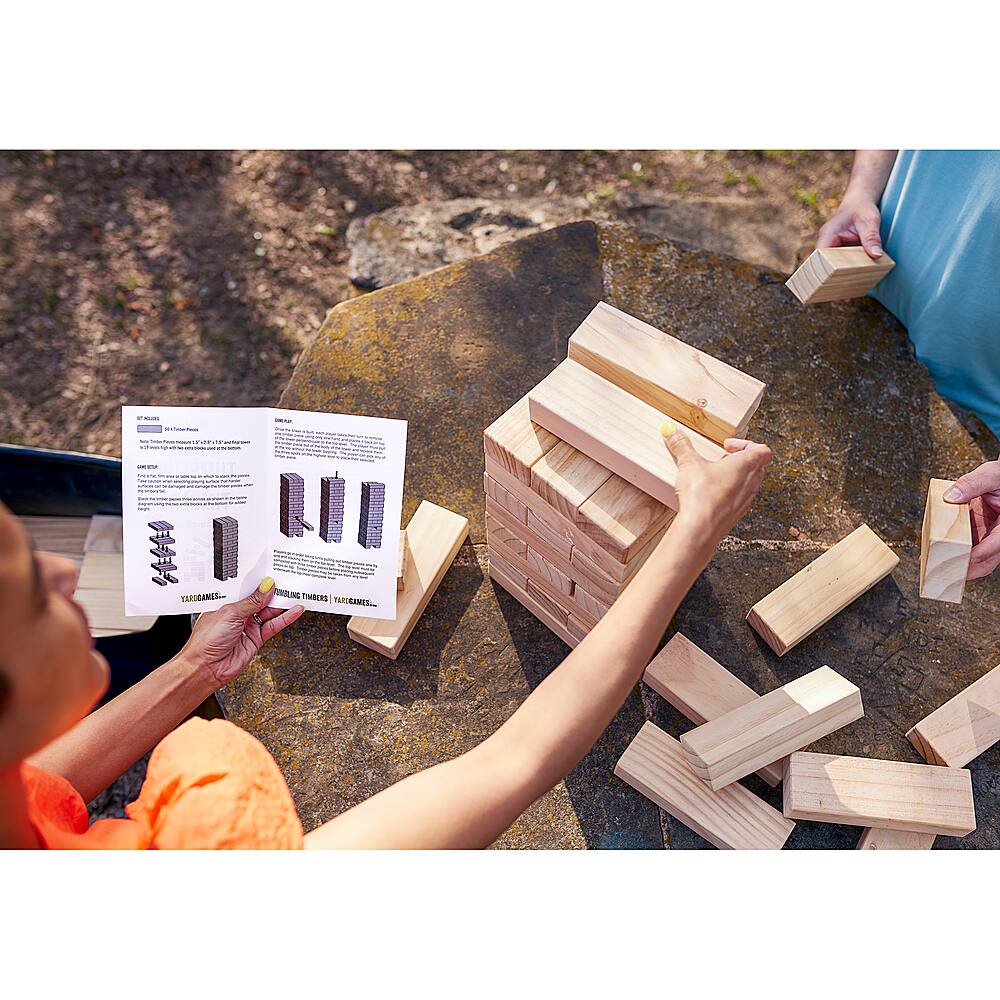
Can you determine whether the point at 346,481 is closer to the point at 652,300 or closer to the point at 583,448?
the point at 583,448

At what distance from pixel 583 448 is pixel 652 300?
1.08 metres

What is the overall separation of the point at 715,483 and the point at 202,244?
3.70 meters

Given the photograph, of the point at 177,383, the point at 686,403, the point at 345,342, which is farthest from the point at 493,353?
the point at 177,383

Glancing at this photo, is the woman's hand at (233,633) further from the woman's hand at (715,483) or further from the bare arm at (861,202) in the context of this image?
the bare arm at (861,202)

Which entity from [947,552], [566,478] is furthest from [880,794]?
[566,478]

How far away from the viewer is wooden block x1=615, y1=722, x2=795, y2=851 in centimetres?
178

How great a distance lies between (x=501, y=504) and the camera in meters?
1.90

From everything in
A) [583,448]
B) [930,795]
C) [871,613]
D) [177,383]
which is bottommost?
[177,383]

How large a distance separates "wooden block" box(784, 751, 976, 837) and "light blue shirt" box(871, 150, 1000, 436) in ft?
3.76

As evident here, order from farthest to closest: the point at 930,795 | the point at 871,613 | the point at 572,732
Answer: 1. the point at 871,613
2. the point at 930,795
3. the point at 572,732

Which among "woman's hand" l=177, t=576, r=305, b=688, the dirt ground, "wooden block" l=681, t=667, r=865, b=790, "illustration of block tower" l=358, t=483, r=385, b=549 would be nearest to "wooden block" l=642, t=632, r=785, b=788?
"wooden block" l=681, t=667, r=865, b=790

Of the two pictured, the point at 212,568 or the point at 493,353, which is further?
the point at 493,353

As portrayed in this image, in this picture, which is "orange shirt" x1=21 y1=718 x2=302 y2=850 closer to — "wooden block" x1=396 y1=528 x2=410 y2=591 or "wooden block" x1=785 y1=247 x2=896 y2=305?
"wooden block" x1=396 y1=528 x2=410 y2=591

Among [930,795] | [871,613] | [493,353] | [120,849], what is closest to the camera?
[120,849]
